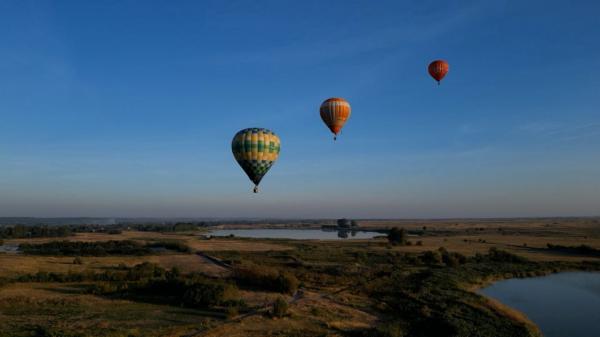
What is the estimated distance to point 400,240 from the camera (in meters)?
73.0

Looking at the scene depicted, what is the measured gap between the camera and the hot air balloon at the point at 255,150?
107ft

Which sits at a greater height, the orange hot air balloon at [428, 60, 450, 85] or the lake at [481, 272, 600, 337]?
the orange hot air balloon at [428, 60, 450, 85]

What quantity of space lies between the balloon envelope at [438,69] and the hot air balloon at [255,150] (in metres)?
18.1

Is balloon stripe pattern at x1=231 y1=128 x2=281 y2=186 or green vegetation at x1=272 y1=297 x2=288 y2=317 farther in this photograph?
balloon stripe pattern at x1=231 y1=128 x2=281 y2=186

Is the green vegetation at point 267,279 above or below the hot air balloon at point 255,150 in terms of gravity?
below

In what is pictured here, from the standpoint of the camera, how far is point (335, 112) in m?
37.6

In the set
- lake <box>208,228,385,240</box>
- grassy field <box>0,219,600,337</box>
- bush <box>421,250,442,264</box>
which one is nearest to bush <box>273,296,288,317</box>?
grassy field <box>0,219,600,337</box>

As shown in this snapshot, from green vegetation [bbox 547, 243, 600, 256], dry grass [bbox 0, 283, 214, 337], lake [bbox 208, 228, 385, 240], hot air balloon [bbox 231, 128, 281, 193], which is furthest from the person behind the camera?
lake [bbox 208, 228, 385, 240]

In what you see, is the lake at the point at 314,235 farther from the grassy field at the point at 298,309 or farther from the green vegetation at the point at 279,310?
the green vegetation at the point at 279,310

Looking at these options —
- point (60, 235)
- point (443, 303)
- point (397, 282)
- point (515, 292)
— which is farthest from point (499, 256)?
point (60, 235)

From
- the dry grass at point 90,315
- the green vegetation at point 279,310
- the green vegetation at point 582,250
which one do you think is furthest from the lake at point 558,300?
the dry grass at point 90,315

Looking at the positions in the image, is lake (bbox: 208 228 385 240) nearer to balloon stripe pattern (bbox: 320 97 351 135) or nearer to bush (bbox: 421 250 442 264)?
bush (bbox: 421 250 442 264)

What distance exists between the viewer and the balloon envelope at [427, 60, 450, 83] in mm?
40812

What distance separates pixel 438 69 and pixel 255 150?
2086cm
